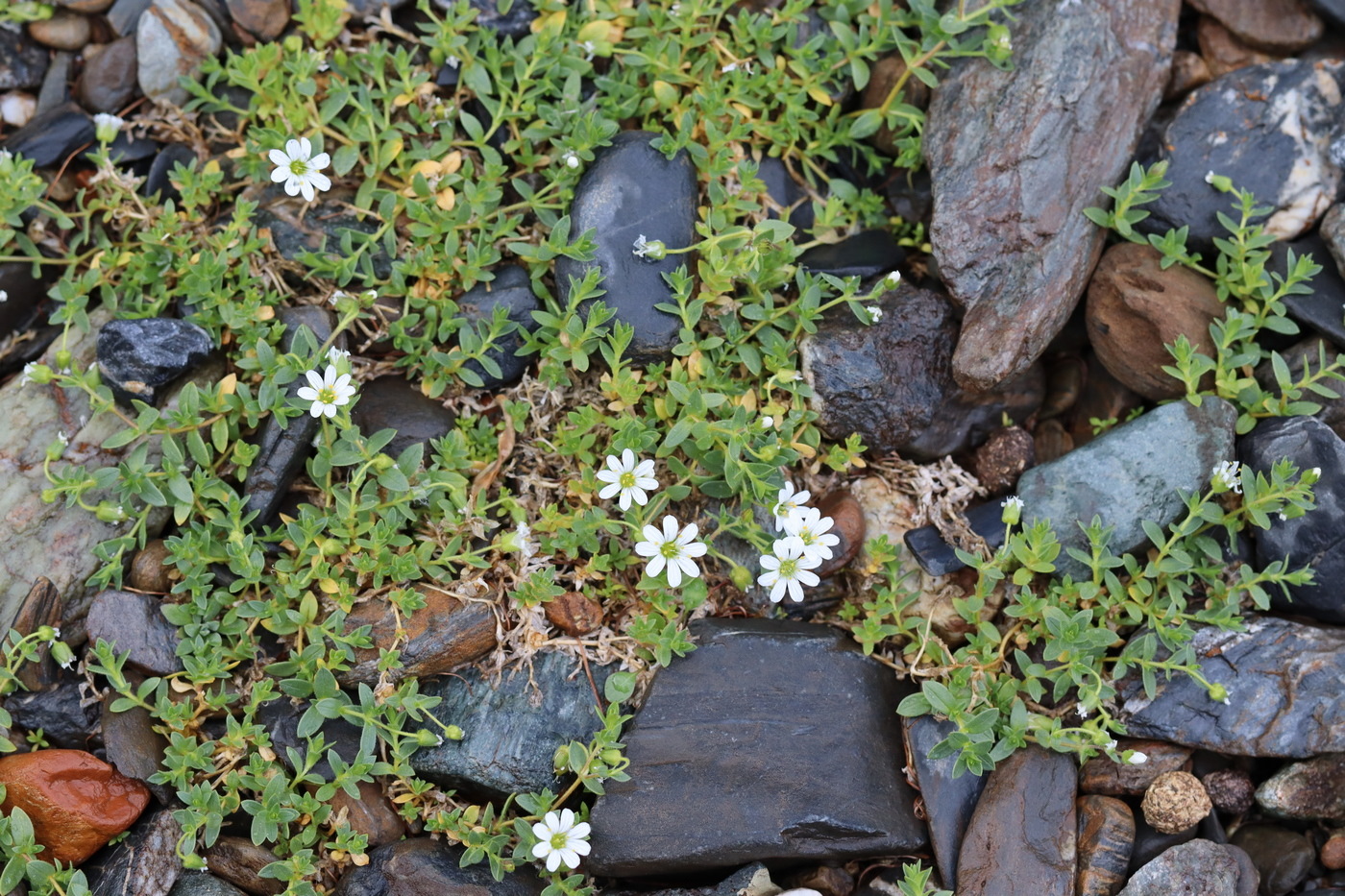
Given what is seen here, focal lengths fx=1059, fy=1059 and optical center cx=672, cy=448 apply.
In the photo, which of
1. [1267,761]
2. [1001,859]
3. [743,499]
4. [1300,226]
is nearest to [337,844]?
[743,499]

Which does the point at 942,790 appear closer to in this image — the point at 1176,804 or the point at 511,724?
the point at 1176,804

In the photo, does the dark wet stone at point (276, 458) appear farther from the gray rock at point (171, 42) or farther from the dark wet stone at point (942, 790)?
the dark wet stone at point (942, 790)

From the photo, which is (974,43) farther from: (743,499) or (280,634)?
(280,634)

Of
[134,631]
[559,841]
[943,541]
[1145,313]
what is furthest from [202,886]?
[1145,313]

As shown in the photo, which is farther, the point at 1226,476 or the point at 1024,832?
the point at 1226,476

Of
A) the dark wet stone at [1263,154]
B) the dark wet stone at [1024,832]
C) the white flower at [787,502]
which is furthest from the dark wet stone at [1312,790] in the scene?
the dark wet stone at [1263,154]

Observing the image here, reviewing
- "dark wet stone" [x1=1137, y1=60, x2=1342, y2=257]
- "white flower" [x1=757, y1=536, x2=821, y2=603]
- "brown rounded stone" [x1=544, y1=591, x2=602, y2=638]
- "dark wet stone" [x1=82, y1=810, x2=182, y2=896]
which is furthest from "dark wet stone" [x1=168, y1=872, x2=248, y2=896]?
"dark wet stone" [x1=1137, y1=60, x2=1342, y2=257]
